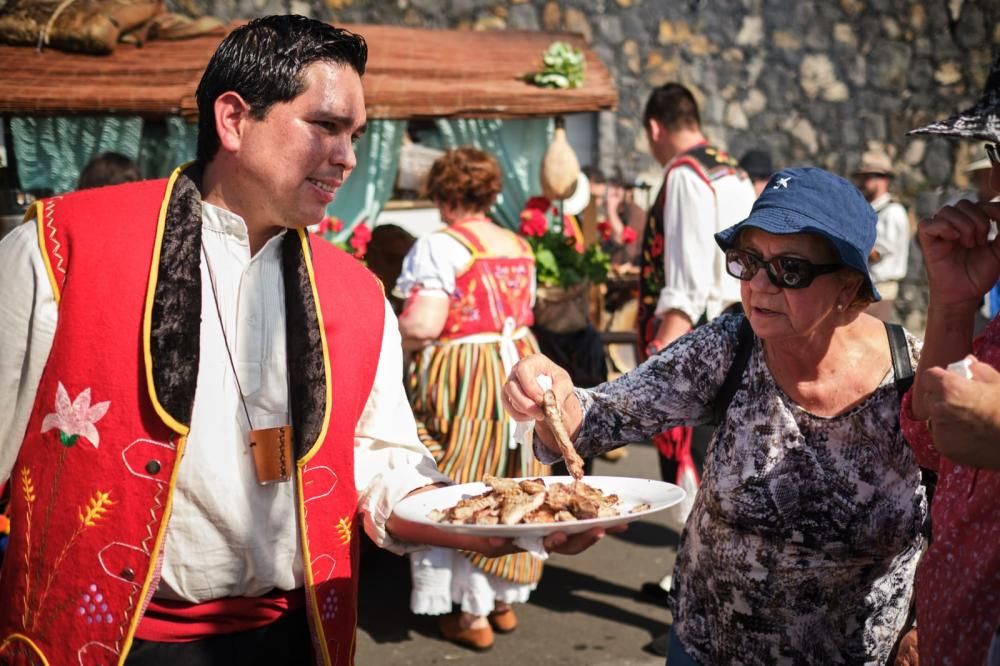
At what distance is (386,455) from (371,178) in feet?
17.2

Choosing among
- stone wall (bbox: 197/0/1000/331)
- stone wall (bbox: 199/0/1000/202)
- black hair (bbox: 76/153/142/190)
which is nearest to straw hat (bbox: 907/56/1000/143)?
black hair (bbox: 76/153/142/190)

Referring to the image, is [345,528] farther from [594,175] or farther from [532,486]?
[594,175]

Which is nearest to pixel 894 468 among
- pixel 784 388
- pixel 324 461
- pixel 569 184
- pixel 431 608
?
pixel 784 388

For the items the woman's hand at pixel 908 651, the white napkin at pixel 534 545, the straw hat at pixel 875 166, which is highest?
the straw hat at pixel 875 166

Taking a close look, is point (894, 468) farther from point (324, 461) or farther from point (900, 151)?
point (900, 151)

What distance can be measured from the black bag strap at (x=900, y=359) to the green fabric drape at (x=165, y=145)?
511 cm

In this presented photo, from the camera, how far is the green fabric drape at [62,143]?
20.6 feet

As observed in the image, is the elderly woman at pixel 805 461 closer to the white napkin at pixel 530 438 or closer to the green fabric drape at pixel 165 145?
the white napkin at pixel 530 438

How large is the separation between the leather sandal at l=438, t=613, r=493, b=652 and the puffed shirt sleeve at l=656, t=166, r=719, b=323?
1.67m

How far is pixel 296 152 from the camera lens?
204 centimetres

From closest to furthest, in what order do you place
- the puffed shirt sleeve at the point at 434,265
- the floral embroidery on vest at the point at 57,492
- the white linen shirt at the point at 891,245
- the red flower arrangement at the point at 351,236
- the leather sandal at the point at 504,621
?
the floral embroidery on vest at the point at 57,492, the puffed shirt sleeve at the point at 434,265, the leather sandal at the point at 504,621, the red flower arrangement at the point at 351,236, the white linen shirt at the point at 891,245

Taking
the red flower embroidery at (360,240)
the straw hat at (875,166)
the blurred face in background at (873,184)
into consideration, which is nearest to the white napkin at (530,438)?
the red flower embroidery at (360,240)

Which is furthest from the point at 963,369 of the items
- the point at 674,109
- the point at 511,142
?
the point at 511,142

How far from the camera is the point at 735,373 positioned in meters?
2.37
